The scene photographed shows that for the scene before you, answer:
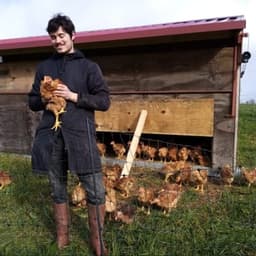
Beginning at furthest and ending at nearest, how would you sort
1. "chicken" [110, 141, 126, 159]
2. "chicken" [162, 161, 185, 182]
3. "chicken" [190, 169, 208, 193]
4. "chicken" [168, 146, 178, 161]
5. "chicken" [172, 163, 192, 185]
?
"chicken" [110, 141, 126, 159] → "chicken" [168, 146, 178, 161] → "chicken" [162, 161, 185, 182] → "chicken" [172, 163, 192, 185] → "chicken" [190, 169, 208, 193]

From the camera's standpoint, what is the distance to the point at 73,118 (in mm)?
2656

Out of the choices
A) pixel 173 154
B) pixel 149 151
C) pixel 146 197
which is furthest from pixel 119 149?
pixel 146 197

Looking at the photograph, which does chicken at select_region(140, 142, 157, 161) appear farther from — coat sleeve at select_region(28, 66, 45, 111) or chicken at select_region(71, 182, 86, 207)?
coat sleeve at select_region(28, 66, 45, 111)

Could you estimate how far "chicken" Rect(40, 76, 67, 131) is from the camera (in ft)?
8.23

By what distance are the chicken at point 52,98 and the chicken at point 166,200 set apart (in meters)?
1.49

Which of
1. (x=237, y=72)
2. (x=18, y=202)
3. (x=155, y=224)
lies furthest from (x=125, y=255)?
(x=237, y=72)

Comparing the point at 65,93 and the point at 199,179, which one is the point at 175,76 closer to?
the point at 199,179

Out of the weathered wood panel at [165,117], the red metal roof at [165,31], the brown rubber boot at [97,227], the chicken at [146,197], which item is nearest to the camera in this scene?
the brown rubber boot at [97,227]

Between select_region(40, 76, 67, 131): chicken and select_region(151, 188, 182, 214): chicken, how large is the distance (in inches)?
58.8

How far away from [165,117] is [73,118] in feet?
8.46

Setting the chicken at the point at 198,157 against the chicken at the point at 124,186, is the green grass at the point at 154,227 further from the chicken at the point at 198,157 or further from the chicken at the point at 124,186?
the chicken at the point at 198,157

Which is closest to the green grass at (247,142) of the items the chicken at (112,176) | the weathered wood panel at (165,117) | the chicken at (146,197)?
the weathered wood panel at (165,117)

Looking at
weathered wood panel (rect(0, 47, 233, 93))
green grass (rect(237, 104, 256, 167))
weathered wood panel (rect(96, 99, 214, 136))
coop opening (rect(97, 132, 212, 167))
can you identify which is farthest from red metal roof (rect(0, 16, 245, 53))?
green grass (rect(237, 104, 256, 167))

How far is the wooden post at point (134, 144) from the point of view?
473cm
